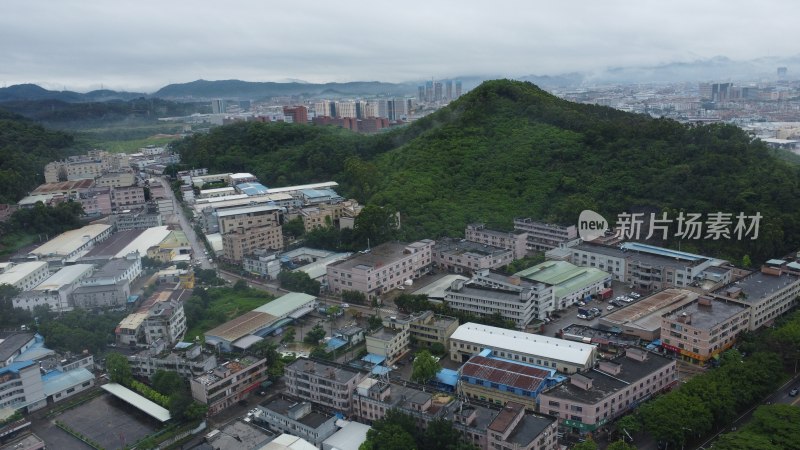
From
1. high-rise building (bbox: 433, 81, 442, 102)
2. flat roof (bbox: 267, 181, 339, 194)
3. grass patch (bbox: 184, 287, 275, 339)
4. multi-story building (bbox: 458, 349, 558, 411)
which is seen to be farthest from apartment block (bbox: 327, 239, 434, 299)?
high-rise building (bbox: 433, 81, 442, 102)

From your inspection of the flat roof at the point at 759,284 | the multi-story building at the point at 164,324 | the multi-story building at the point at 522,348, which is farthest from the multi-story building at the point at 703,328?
the multi-story building at the point at 164,324

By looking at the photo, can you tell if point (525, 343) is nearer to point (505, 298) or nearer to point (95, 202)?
point (505, 298)

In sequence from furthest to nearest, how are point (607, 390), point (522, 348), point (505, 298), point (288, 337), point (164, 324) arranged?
point (505, 298) < point (288, 337) < point (164, 324) < point (522, 348) < point (607, 390)

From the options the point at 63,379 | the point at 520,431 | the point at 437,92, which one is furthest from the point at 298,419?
the point at 437,92

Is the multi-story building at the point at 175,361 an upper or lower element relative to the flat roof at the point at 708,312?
lower

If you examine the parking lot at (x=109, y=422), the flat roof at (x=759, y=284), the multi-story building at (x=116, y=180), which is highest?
the multi-story building at (x=116, y=180)

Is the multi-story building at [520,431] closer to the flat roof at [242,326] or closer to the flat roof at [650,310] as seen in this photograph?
the flat roof at [650,310]

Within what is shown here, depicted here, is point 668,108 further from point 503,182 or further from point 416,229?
point 416,229
